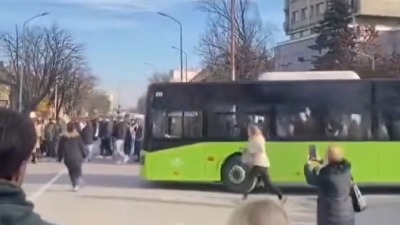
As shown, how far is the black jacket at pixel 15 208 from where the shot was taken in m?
2.47

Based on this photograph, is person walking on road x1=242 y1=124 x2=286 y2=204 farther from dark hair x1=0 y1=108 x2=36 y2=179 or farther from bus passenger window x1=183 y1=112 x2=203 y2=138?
dark hair x1=0 y1=108 x2=36 y2=179

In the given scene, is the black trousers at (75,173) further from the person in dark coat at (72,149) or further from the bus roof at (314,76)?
the bus roof at (314,76)

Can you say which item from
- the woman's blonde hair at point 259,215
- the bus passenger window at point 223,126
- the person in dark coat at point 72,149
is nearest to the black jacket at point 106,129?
the bus passenger window at point 223,126

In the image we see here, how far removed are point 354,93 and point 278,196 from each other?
377 centimetres

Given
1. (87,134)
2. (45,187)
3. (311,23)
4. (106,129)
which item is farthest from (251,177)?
(311,23)

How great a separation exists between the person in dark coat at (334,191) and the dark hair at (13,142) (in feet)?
20.6

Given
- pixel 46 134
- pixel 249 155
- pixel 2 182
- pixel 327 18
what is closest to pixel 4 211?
pixel 2 182

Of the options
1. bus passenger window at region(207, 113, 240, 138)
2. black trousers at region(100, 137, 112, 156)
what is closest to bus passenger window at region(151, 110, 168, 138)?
bus passenger window at region(207, 113, 240, 138)

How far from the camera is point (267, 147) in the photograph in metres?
20.9

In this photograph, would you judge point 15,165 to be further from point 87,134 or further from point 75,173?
point 87,134

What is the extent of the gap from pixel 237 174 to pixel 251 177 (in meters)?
2.59

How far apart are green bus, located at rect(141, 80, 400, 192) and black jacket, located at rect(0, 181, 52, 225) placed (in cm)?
1829

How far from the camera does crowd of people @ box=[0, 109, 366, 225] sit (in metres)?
2.52

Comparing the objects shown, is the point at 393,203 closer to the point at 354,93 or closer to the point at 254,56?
the point at 354,93
